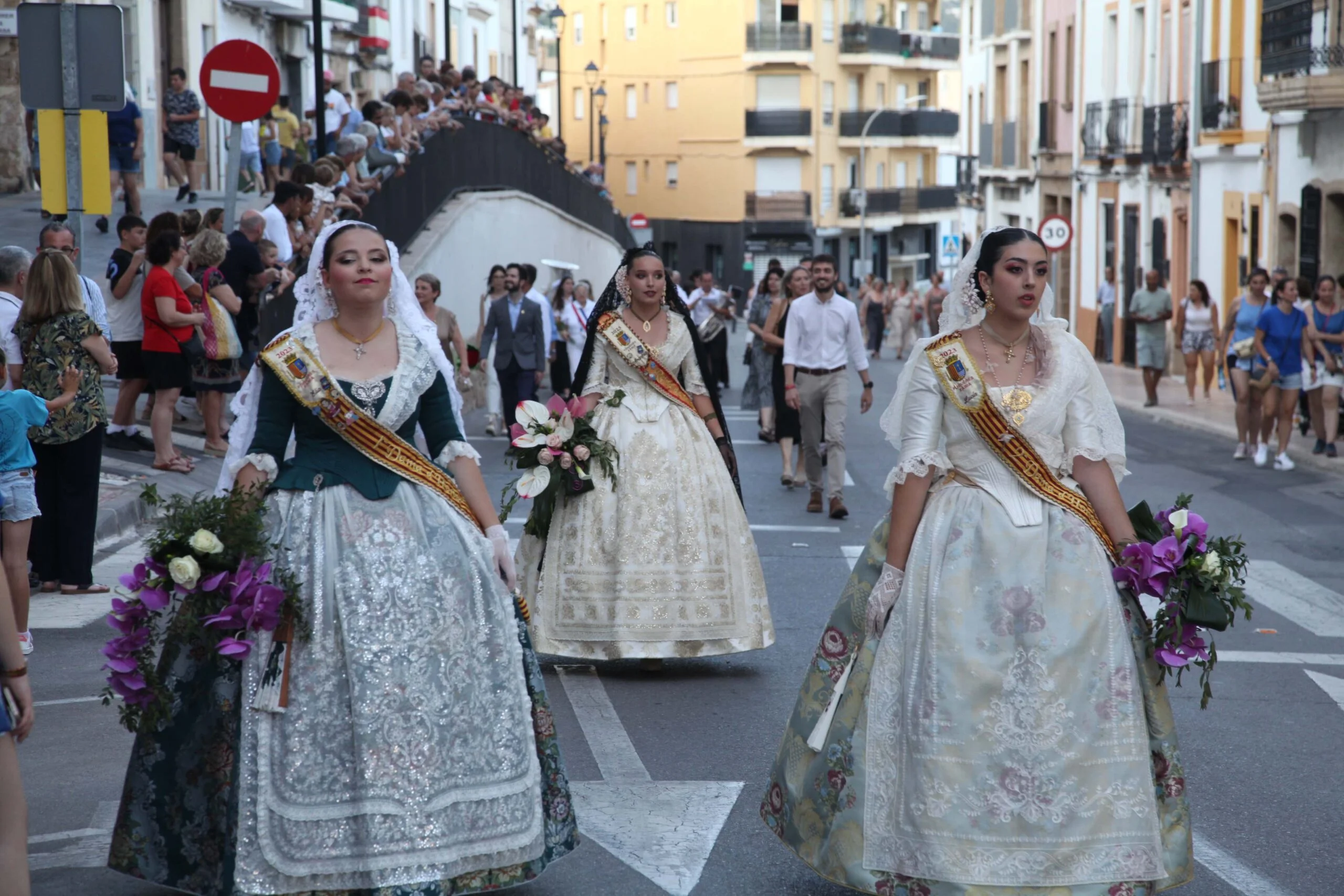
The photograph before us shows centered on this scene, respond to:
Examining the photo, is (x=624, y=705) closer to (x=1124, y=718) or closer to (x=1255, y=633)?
(x=1124, y=718)

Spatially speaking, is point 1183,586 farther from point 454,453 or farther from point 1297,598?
point 1297,598

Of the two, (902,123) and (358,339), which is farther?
(902,123)

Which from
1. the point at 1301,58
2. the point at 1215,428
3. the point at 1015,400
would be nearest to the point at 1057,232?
the point at 1301,58

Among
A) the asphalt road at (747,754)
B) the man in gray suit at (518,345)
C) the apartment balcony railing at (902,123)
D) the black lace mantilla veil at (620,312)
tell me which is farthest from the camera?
the apartment balcony railing at (902,123)

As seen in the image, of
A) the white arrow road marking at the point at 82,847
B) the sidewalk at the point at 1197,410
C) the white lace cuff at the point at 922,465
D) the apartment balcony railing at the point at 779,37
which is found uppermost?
the apartment balcony railing at the point at 779,37

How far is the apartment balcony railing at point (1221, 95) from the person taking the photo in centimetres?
2961

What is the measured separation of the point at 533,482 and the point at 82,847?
8.95 feet

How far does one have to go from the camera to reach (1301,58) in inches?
975

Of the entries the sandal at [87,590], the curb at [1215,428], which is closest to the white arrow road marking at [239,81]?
the sandal at [87,590]

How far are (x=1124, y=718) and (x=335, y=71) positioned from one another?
35462 millimetres

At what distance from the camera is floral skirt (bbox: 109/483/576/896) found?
460 cm

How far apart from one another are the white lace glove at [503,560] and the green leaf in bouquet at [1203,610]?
6.00 feet

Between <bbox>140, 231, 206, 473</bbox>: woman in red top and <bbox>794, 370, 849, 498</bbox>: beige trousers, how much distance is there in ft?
14.5

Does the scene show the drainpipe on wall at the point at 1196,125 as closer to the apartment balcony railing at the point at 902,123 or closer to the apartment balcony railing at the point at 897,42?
the apartment balcony railing at the point at 897,42
